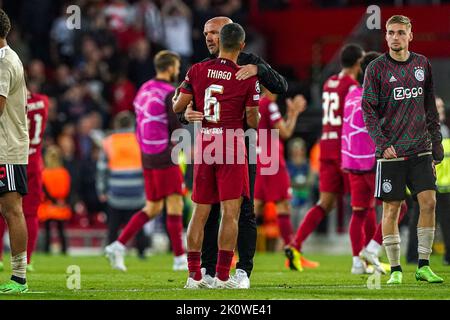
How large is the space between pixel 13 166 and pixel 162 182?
416 cm

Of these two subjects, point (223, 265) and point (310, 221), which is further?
point (310, 221)

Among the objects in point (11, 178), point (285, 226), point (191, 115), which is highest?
point (191, 115)

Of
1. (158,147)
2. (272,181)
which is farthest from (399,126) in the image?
(272,181)

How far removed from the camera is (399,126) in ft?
35.1

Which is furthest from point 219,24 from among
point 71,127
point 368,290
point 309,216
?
point 71,127

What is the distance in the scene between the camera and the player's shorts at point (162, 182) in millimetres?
13953

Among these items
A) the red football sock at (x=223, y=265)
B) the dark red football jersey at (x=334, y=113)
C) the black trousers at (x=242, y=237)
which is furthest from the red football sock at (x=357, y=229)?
the red football sock at (x=223, y=265)

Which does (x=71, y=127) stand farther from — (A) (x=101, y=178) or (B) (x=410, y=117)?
(B) (x=410, y=117)

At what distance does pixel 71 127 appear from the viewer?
22.6 metres

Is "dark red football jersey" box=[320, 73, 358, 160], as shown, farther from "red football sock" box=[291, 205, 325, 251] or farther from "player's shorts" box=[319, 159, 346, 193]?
"red football sock" box=[291, 205, 325, 251]

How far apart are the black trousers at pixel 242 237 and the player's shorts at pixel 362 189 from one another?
98.5 inches

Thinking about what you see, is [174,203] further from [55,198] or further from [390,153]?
[55,198]

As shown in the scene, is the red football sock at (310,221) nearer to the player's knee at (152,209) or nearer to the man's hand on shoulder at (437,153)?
the player's knee at (152,209)
